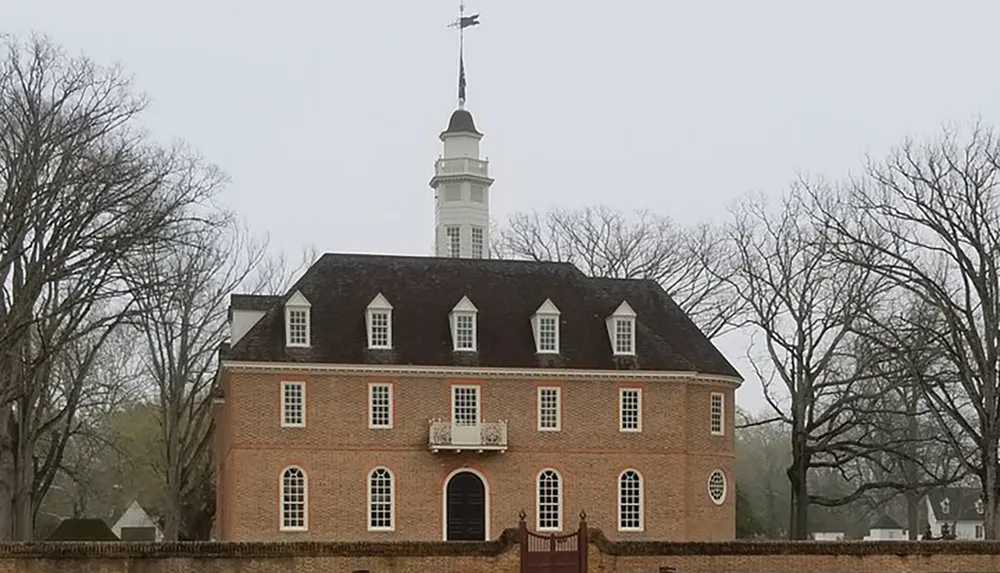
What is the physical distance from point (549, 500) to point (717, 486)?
18.6 ft

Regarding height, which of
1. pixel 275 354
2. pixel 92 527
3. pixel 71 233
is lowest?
pixel 92 527

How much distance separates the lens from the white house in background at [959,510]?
85.4 m

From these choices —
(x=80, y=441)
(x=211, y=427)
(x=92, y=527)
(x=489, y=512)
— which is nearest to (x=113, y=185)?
(x=489, y=512)

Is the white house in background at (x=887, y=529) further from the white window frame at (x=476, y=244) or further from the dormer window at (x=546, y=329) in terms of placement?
the dormer window at (x=546, y=329)

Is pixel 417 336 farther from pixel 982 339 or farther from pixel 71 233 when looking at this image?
pixel 982 339

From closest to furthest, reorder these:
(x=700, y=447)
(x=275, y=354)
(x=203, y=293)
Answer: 1. (x=275, y=354)
2. (x=700, y=447)
3. (x=203, y=293)

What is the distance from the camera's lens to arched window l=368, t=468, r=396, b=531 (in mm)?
43469

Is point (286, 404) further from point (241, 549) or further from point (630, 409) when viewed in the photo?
point (241, 549)

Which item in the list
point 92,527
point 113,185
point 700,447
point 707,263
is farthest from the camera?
point 707,263

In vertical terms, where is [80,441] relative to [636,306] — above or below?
below

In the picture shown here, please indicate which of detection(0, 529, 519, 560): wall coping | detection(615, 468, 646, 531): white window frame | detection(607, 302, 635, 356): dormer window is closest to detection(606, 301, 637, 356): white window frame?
detection(607, 302, 635, 356): dormer window

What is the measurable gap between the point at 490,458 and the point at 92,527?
49.7 ft

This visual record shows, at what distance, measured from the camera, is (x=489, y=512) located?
145ft

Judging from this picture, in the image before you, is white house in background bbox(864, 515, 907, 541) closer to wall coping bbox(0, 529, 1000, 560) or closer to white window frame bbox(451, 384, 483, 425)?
white window frame bbox(451, 384, 483, 425)
